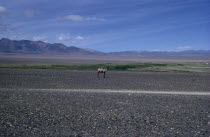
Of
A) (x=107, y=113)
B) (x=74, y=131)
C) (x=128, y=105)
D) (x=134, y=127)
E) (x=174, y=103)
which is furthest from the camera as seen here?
(x=174, y=103)

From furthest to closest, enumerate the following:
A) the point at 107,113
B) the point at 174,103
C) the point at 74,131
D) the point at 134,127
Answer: the point at 174,103 < the point at 107,113 < the point at 134,127 < the point at 74,131

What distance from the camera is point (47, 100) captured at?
1620cm

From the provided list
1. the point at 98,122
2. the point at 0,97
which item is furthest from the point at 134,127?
the point at 0,97

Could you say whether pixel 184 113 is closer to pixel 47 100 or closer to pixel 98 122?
pixel 98 122

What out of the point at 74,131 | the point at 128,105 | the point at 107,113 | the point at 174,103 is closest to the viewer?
the point at 74,131

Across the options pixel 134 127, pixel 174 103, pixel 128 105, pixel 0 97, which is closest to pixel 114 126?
pixel 134 127

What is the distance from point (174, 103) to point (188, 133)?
6.40m

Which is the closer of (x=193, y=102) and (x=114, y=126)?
(x=114, y=126)

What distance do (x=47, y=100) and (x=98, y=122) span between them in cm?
614

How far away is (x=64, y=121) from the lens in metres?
11.1

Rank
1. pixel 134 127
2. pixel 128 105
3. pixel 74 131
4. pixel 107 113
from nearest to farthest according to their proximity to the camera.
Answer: pixel 74 131 → pixel 134 127 → pixel 107 113 → pixel 128 105

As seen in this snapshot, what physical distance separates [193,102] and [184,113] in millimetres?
3910

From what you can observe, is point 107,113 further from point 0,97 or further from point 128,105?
point 0,97

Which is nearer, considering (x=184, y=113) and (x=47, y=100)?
(x=184, y=113)
